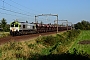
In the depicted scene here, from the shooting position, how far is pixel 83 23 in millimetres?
160250

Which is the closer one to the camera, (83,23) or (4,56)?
(4,56)

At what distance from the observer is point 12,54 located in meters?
16.6

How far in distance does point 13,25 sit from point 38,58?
3648 centimetres

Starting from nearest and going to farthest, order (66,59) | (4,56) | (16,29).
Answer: (66,59) < (4,56) < (16,29)

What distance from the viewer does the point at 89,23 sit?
16512 cm

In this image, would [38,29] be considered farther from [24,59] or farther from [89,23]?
[89,23]

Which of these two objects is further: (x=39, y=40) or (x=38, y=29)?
(x=38, y=29)

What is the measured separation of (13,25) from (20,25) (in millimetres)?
1510

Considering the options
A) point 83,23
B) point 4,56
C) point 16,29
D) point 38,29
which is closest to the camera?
point 4,56

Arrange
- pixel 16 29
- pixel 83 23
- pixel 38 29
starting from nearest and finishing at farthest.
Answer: pixel 16 29 → pixel 38 29 → pixel 83 23

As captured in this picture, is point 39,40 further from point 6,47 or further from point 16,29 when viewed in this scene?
point 16,29

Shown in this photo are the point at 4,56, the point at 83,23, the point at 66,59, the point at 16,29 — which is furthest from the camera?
the point at 83,23

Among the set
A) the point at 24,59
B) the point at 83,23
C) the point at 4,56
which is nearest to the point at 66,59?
the point at 24,59

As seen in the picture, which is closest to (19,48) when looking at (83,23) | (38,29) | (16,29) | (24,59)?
(24,59)
